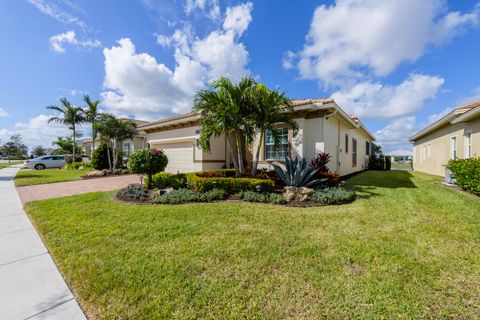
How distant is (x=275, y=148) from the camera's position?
995 cm

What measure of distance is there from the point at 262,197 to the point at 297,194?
3.76 ft

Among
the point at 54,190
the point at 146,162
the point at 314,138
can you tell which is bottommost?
the point at 54,190

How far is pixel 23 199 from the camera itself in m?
7.39

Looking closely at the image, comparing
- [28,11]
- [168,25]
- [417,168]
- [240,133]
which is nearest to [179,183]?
[240,133]

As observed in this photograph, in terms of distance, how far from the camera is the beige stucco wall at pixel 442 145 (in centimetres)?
939

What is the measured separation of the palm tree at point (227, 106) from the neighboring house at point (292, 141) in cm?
140

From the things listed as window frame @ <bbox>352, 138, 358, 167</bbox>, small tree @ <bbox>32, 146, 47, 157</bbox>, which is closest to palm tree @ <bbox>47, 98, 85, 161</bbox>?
window frame @ <bbox>352, 138, 358, 167</bbox>

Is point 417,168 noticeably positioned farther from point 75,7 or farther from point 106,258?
point 75,7

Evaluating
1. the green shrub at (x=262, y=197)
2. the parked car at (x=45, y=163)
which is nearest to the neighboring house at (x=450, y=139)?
the green shrub at (x=262, y=197)

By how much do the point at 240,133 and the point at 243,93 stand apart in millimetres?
1583

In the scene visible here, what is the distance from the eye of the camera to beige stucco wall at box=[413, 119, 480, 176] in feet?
30.8

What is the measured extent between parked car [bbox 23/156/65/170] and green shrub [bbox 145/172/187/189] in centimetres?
2142

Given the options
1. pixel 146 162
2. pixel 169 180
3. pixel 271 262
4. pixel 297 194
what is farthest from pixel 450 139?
pixel 146 162

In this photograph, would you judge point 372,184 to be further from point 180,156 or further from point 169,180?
point 180,156
